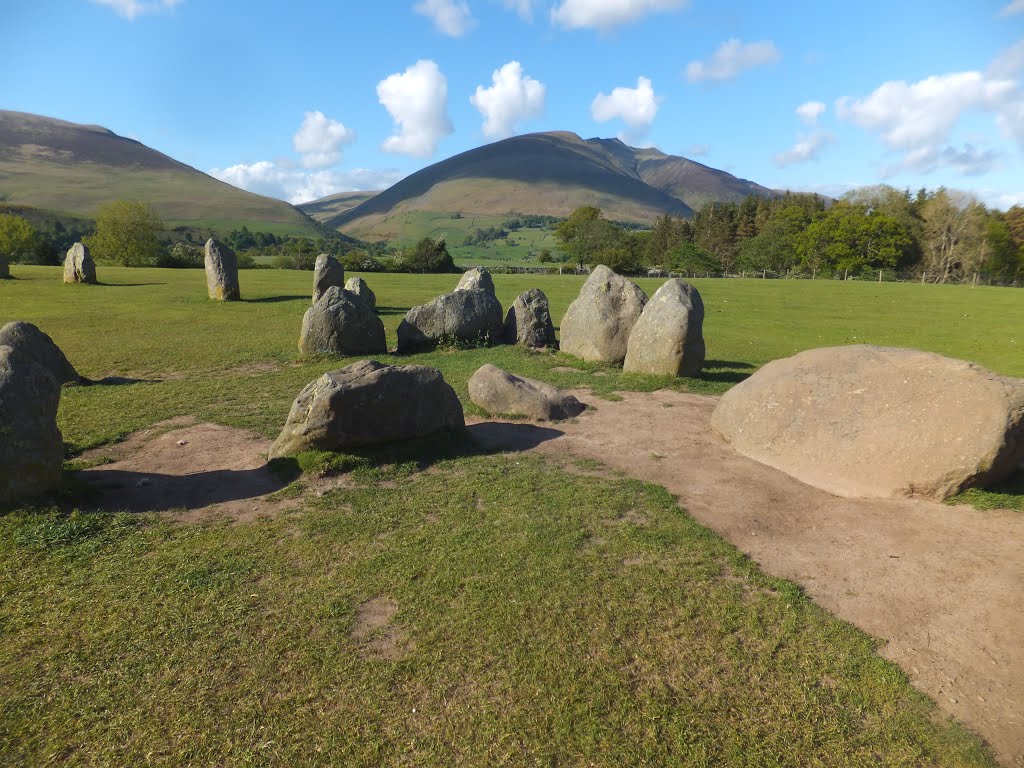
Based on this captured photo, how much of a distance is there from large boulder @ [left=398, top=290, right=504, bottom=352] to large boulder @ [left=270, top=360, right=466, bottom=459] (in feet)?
31.0

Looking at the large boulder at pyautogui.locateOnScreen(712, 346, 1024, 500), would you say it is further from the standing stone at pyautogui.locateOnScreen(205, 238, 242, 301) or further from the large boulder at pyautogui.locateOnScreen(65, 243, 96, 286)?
the large boulder at pyautogui.locateOnScreen(65, 243, 96, 286)

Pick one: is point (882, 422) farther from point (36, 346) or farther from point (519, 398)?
point (36, 346)

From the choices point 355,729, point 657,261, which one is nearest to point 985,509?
point 355,729

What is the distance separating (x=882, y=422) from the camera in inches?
332

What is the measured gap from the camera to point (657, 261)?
95.7 meters

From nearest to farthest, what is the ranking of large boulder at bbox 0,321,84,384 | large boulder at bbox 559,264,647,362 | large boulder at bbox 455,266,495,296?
large boulder at bbox 0,321,84,384
large boulder at bbox 559,264,647,362
large boulder at bbox 455,266,495,296

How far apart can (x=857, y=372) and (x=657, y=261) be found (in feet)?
298

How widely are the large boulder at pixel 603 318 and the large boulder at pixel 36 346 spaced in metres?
12.4

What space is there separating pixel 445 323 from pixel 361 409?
34.2 ft

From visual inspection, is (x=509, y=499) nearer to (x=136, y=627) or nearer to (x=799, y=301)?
(x=136, y=627)

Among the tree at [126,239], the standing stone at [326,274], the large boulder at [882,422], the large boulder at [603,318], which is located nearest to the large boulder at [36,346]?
the large boulder at [603,318]

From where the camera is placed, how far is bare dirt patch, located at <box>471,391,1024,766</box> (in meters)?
4.87

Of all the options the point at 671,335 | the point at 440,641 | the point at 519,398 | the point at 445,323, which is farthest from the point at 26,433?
the point at 445,323

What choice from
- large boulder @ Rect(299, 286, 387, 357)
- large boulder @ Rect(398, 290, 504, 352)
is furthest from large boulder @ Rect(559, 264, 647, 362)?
large boulder @ Rect(299, 286, 387, 357)
